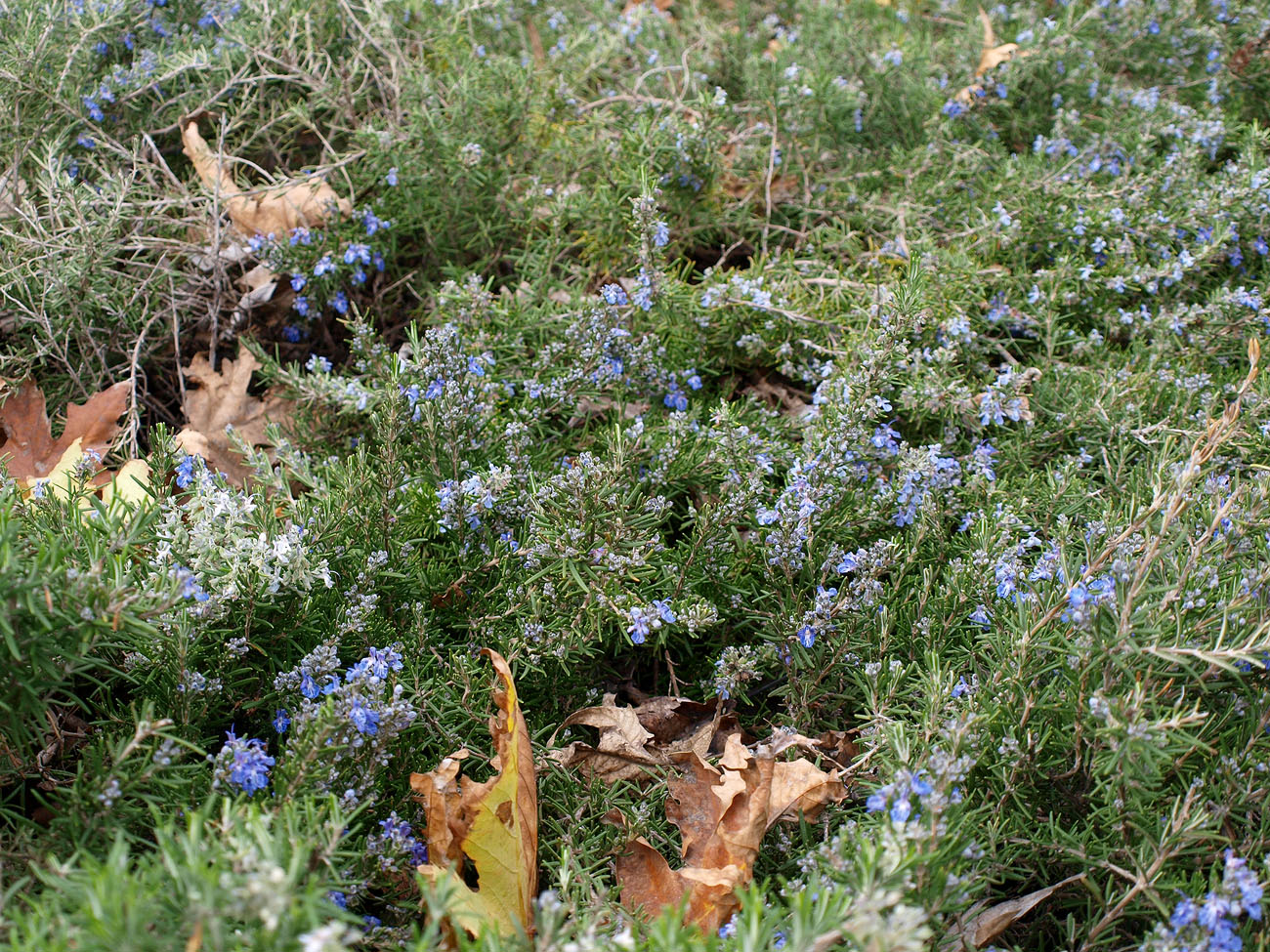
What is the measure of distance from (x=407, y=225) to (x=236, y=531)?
178 cm

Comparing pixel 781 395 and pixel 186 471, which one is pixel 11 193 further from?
→ pixel 781 395

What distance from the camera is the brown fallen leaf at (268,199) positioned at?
142 inches

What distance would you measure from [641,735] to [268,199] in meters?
2.48

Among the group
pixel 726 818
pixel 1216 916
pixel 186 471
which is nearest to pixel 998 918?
pixel 1216 916

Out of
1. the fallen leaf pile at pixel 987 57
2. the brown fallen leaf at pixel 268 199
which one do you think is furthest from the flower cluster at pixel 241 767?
the fallen leaf pile at pixel 987 57

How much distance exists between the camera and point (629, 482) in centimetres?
264

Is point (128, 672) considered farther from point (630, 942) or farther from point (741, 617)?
point (741, 617)

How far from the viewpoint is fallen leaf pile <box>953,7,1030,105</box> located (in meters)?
4.29

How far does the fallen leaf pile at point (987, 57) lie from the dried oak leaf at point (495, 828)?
3.41 metres

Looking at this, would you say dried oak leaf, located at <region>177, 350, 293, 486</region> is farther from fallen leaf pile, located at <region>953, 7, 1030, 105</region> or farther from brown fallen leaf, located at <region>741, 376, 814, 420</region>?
fallen leaf pile, located at <region>953, 7, 1030, 105</region>

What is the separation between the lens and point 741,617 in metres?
2.66

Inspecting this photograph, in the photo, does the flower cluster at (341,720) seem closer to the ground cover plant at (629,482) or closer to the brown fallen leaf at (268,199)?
the ground cover plant at (629,482)

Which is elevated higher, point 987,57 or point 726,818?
point 987,57

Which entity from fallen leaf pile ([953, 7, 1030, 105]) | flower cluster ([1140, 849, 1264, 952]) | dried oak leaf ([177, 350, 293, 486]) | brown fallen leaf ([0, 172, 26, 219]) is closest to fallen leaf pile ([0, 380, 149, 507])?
dried oak leaf ([177, 350, 293, 486])
